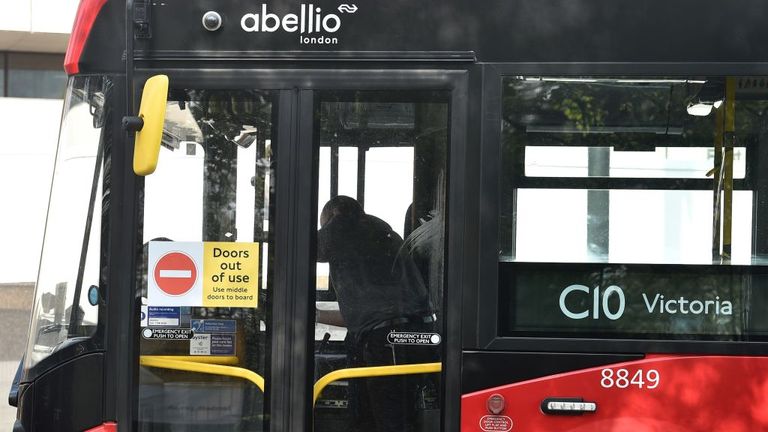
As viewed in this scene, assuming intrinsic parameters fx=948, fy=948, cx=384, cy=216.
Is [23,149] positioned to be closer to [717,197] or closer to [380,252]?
[380,252]

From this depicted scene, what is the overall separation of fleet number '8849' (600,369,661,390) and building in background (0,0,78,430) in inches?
358

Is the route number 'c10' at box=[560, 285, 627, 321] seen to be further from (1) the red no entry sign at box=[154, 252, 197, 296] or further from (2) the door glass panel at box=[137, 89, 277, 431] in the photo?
(1) the red no entry sign at box=[154, 252, 197, 296]

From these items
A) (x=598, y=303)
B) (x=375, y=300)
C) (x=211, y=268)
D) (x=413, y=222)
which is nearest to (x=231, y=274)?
(x=211, y=268)

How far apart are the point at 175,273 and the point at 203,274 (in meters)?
0.12

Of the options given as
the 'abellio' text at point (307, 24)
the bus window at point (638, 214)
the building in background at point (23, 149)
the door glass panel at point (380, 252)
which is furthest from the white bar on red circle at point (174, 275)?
the building in background at point (23, 149)

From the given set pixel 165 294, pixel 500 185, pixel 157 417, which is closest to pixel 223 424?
pixel 157 417

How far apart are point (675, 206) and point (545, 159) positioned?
0.57m

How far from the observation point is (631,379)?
3885 mm

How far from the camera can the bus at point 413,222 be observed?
3.91 meters

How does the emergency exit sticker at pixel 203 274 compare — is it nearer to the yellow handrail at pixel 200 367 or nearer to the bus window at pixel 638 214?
the yellow handrail at pixel 200 367

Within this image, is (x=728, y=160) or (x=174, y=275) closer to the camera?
(x=728, y=160)

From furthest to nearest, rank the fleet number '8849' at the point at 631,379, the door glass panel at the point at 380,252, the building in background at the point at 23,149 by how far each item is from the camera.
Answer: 1. the building in background at the point at 23,149
2. the door glass panel at the point at 380,252
3. the fleet number '8849' at the point at 631,379

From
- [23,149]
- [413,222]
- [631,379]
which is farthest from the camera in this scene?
[23,149]

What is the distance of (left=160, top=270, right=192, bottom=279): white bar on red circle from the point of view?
4.02m
